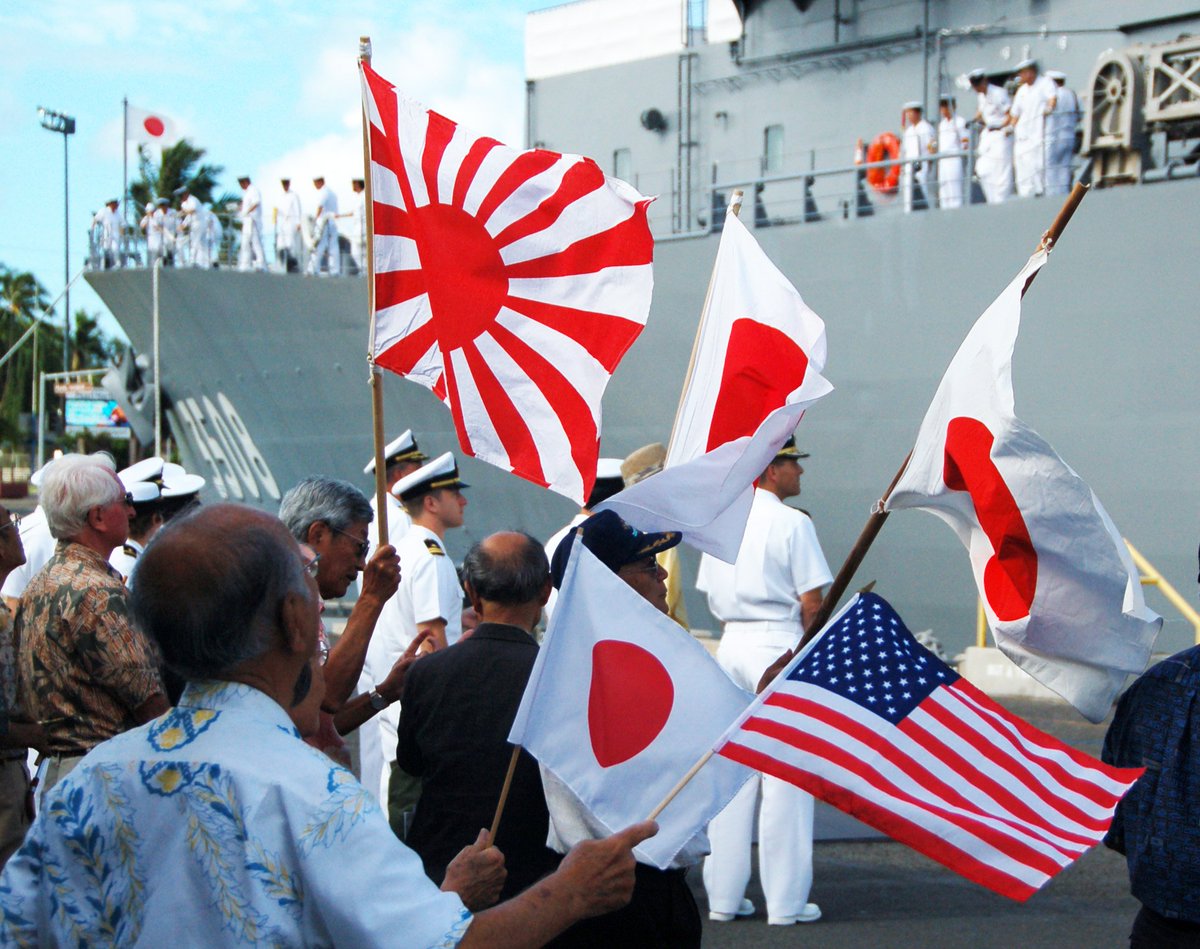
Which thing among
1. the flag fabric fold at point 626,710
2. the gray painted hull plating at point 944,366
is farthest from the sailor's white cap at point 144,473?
the gray painted hull plating at point 944,366

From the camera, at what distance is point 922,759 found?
2.43m

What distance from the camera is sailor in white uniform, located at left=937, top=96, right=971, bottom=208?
1112 cm

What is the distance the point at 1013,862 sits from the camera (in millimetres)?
2289

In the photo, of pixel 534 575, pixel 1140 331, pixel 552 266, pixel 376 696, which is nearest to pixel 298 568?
pixel 534 575

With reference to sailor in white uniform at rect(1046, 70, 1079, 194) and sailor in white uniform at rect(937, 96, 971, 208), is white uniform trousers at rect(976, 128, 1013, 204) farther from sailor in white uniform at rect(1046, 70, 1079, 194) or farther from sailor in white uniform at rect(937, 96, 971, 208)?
sailor in white uniform at rect(1046, 70, 1079, 194)

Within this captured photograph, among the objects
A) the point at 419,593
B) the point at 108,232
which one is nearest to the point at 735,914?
the point at 419,593

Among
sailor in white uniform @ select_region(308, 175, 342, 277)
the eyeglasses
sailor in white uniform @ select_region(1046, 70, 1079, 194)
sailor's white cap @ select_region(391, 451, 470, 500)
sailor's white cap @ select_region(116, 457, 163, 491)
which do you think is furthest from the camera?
sailor in white uniform @ select_region(308, 175, 342, 277)

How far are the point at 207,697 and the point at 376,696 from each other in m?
1.62

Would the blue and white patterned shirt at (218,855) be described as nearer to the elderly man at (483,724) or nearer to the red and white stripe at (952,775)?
the red and white stripe at (952,775)

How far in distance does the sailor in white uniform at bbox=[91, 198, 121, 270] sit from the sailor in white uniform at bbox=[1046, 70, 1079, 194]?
12.7 meters

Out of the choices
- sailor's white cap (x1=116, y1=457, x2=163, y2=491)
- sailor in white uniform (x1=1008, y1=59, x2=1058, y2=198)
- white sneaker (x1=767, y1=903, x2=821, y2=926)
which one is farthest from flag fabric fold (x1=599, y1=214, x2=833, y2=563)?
sailor in white uniform (x1=1008, y1=59, x2=1058, y2=198)

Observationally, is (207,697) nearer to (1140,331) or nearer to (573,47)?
(1140,331)

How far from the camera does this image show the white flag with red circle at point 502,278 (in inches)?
140

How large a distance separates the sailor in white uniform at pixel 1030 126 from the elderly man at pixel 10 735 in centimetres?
879
